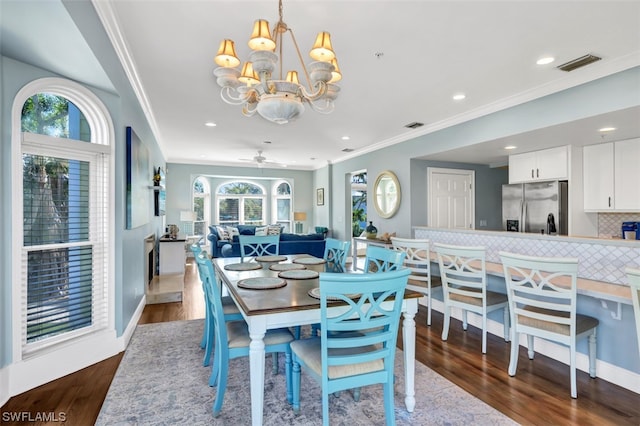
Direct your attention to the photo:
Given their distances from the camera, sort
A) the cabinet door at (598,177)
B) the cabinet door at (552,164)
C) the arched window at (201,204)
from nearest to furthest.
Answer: the cabinet door at (598,177) < the cabinet door at (552,164) < the arched window at (201,204)

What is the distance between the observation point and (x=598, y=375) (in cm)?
251

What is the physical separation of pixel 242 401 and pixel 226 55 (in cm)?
232

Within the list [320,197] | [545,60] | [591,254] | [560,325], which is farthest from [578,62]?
[320,197]

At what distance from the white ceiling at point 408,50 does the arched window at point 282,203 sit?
5.59m

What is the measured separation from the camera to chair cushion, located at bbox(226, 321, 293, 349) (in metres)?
2.02

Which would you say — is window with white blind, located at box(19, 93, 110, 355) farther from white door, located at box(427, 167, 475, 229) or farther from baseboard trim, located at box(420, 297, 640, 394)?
white door, located at box(427, 167, 475, 229)

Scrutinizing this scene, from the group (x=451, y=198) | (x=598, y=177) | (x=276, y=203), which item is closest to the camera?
(x=598, y=177)

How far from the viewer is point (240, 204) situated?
10094mm

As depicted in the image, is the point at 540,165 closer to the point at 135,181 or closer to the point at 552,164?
the point at 552,164

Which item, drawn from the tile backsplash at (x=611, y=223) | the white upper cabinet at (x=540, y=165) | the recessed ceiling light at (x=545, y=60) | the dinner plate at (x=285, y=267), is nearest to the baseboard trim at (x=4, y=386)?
the dinner plate at (x=285, y=267)

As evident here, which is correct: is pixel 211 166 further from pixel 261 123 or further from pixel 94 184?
pixel 94 184

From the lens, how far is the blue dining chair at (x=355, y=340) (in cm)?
152

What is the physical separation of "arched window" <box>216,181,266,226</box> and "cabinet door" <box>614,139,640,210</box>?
840cm

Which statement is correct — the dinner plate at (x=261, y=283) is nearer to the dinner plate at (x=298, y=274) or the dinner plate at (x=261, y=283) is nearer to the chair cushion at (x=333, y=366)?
the dinner plate at (x=298, y=274)
